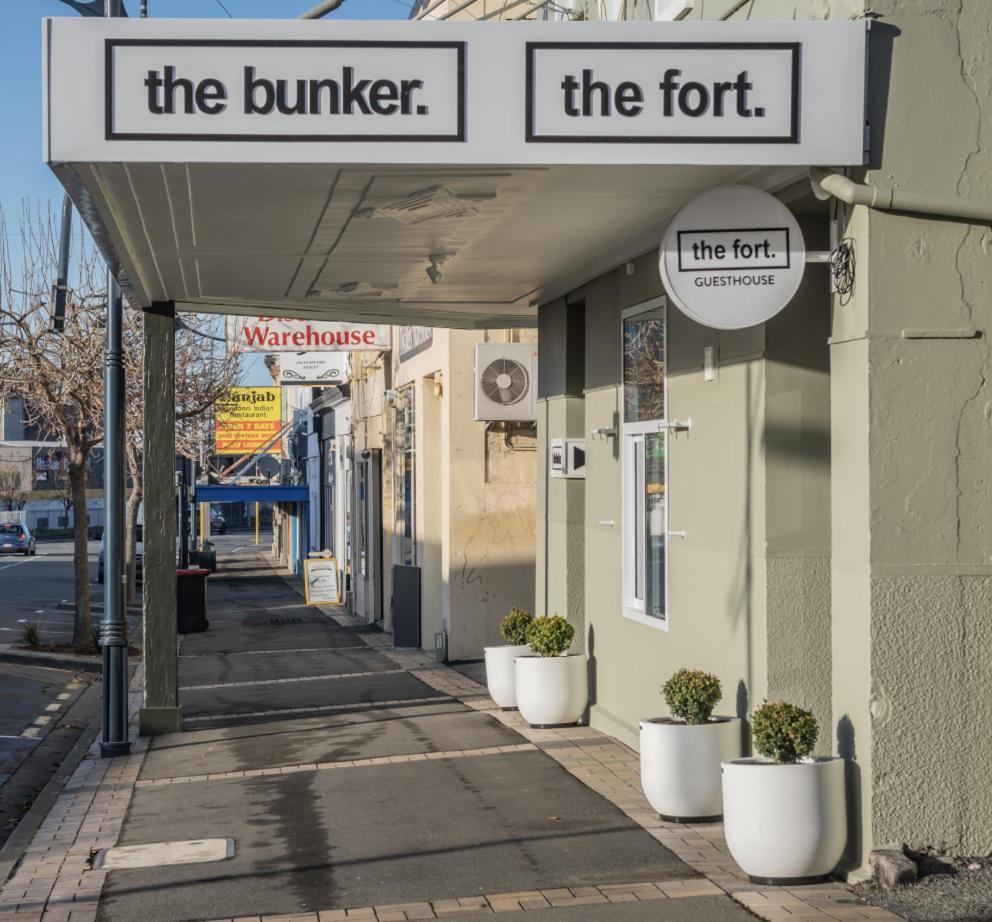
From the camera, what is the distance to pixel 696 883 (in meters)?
6.70

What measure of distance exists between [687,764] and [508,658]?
4447 mm

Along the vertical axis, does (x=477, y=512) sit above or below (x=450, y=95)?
below

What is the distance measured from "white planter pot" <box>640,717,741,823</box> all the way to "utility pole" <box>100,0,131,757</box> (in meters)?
5.01

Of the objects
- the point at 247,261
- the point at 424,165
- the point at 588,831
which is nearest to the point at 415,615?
the point at 247,261

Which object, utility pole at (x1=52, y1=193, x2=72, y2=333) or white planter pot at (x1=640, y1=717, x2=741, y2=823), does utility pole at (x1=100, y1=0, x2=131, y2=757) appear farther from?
utility pole at (x1=52, y1=193, x2=72, y2=333)

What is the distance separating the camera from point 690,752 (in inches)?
303

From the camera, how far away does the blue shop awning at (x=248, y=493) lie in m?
42.5

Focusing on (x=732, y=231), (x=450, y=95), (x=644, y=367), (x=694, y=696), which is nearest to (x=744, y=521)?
(x=694, y=696)

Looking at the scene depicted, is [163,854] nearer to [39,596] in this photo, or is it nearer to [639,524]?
[639,524]

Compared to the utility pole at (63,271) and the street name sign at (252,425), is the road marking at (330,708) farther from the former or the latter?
the street name sign at (252,425)

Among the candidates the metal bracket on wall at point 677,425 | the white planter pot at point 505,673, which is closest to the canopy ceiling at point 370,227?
the metal bracket on wall at point 677,425

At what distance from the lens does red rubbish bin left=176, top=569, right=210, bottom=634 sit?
2428cm

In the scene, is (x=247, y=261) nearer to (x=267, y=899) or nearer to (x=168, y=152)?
(x=168, y=152)

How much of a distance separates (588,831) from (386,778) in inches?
79.7
